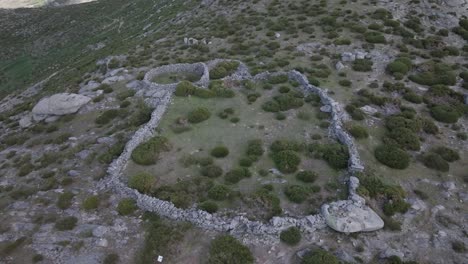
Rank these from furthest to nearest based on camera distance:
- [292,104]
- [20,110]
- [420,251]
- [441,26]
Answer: [441,26] < [20,110] < [292,104] < [420,251]

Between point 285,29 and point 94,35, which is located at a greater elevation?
point 285,29

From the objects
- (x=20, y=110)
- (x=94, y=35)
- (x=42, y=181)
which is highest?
(x=42, y=181)

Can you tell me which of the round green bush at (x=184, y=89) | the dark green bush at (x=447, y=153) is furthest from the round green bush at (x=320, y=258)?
the round green bush at (x=184, y=89)

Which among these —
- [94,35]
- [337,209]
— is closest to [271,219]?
[337,209]

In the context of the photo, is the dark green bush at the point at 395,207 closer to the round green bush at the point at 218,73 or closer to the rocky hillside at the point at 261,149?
the rocky hillside at the point at 261,149

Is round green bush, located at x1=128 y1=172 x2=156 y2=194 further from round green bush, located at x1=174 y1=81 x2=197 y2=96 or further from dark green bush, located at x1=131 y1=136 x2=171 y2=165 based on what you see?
round green bush, located at x1=174 y1=81 x2=197 y2=96

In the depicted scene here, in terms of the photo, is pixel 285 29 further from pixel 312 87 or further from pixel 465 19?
pixel 465 19

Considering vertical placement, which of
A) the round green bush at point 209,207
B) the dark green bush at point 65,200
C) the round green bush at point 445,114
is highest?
the round green bush at point 209,207

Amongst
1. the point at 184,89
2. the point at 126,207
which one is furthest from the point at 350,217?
the point at 184,89
